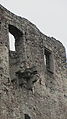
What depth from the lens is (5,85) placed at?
13.2 metres

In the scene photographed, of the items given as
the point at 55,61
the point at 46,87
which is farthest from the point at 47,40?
the point at 46,87

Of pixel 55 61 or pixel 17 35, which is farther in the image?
pixel 55 61

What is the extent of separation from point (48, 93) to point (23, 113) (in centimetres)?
204

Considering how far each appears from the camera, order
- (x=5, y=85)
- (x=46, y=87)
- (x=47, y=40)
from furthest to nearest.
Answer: (x=47, y=40), (x=46, y=87), (x=5, y=85)

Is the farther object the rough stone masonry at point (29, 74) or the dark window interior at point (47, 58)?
the dark window interior at point (47, 58)

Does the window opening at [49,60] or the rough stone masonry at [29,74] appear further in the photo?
the window opening at [49,60]

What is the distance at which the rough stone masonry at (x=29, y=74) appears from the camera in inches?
529

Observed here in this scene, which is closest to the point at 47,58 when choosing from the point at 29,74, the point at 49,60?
the point at 49,60

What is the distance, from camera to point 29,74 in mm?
14008

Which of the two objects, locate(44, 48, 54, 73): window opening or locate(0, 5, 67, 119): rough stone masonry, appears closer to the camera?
locate(0, 5, 67, 119): rough stone masonry

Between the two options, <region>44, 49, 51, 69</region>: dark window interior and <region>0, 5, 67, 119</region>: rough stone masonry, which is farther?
<region>44, 49, 51, 69</region>: dark window interior

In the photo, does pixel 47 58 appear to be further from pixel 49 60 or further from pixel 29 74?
pixel 29 74

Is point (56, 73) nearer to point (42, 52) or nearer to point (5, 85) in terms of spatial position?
point (42, 52)

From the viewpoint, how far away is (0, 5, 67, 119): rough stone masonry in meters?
13.4
